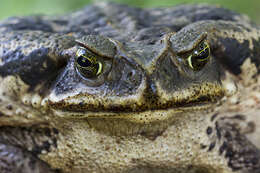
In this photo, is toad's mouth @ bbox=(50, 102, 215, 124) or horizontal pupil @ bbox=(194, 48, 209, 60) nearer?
toad's mouth @ bbox=(50, 102, 215, 124)

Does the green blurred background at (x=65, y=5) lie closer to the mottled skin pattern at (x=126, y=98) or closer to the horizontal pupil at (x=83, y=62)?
the mottled skin pattern at (x=126, y=98)

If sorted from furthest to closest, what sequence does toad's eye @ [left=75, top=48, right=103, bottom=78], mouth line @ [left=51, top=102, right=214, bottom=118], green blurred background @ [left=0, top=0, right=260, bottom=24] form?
green blurred background @ [left=0, top=0, right=260, bottom=24], toad's eye @ [left=75, top=48, right=103, bottom=78], mouth line @ [left=51, top=102, right=214, bottom=118]

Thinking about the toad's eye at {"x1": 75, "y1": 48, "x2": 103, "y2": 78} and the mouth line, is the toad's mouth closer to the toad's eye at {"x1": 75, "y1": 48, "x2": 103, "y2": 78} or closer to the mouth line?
the mouth line

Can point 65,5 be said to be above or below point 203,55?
above

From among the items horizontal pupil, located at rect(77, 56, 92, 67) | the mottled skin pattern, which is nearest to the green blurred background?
the mottled skin pattern

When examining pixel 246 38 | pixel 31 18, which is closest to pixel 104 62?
pixel 246 38

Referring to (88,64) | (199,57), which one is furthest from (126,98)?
(199,57)

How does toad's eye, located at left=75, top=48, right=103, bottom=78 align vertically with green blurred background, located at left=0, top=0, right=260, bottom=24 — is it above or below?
below

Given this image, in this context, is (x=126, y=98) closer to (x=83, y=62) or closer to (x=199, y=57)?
(x=83, y=62)
